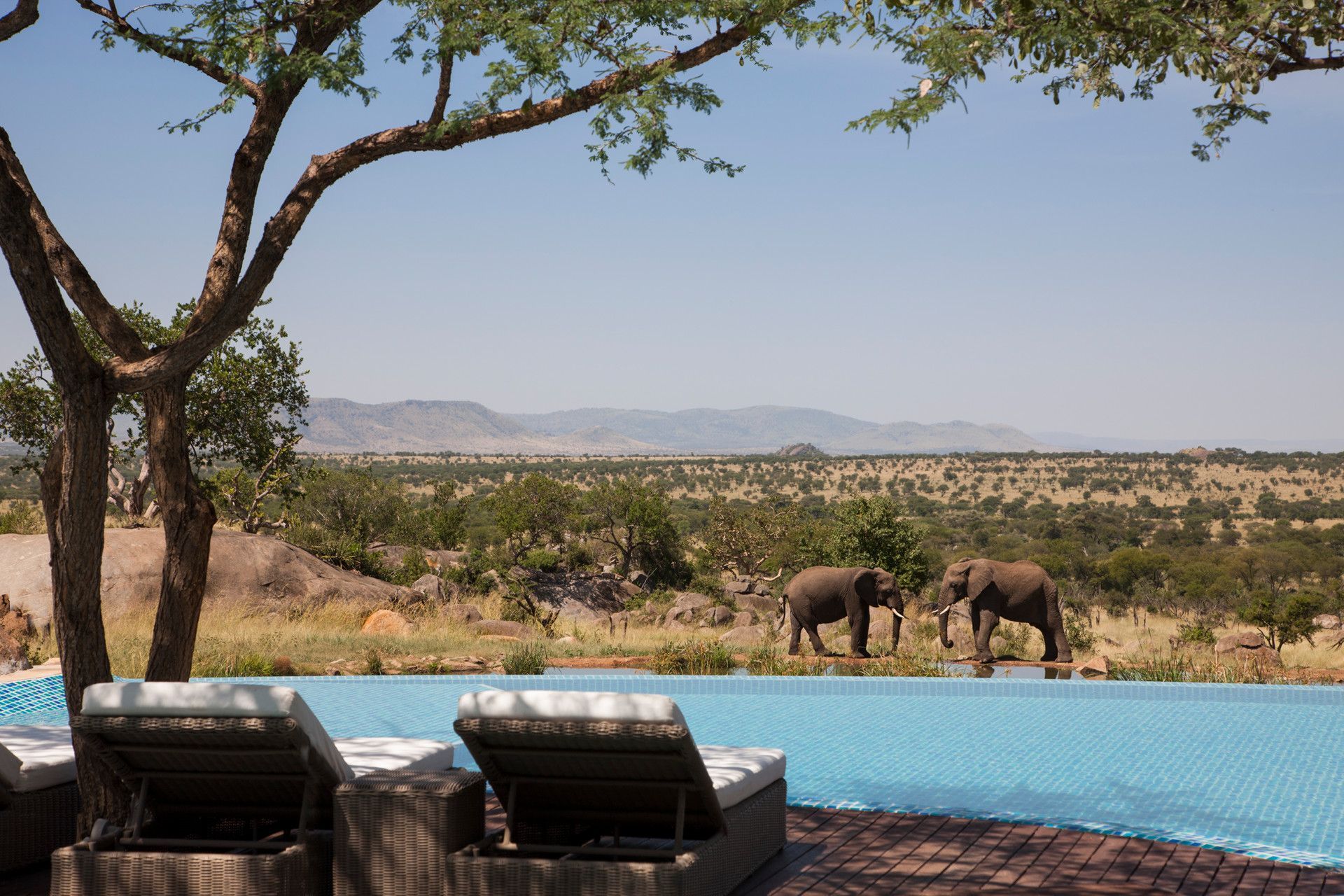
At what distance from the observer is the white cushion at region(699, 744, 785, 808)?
419 centimetres

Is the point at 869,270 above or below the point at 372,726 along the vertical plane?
above

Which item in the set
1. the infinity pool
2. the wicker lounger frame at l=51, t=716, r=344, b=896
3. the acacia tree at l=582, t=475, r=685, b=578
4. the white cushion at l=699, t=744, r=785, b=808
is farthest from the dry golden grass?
the acacia tree at l=582, t=475, r=685, b=578

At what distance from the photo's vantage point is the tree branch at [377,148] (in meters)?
4.78

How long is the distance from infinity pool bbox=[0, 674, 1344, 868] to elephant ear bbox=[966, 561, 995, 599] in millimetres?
2230

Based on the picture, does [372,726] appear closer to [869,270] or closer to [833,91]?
[833,91]

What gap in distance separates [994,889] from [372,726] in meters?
6.01

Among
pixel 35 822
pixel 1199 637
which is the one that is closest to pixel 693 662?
pixel 1199 637

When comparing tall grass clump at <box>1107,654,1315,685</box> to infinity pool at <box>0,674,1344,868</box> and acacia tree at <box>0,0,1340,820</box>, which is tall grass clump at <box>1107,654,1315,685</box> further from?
acacia tree at <box>0,0,1340,820</box>

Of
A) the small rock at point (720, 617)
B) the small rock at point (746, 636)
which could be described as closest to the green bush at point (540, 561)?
the small rock at point (720, 617)

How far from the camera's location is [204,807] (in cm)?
414

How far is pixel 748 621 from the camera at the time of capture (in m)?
18.9

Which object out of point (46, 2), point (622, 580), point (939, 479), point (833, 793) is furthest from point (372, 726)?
point (939, 479)

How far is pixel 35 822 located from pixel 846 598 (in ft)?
32.2

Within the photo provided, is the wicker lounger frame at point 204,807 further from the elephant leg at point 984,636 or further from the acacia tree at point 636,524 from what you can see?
the acacia tree at point 636,524
